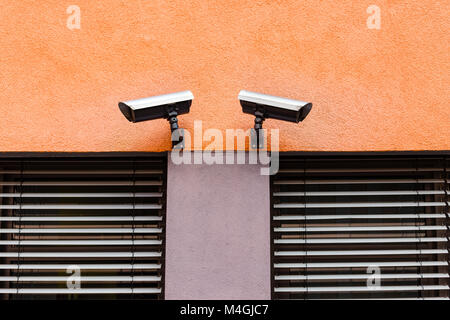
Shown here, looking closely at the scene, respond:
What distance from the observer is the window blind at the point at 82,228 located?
3668 millimetres

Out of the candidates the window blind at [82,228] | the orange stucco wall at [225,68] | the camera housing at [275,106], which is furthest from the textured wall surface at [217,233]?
the camera housing at [275,106]

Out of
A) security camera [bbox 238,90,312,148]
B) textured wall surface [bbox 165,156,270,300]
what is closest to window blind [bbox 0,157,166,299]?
textured wall surface [bbox 165,156,270,300]

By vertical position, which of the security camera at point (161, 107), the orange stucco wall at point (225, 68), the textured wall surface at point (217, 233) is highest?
the orange stucco wall at point (225, 68)

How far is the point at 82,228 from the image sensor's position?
12.3 feet

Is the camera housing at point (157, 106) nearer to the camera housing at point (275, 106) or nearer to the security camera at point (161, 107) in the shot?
the security camera at point (161, 107)

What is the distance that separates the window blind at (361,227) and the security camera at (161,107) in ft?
2.97

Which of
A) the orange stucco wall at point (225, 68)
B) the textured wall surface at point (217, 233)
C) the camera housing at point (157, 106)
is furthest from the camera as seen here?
the orange stucco wall at point (225, 68)

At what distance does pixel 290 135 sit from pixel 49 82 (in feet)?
6.24

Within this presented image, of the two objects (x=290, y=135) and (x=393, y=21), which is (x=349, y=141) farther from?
(x=393, y=21)

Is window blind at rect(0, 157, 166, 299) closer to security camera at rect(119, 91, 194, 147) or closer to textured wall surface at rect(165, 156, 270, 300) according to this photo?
Result: textured wall surface at rect(165, 156, 270, 300)

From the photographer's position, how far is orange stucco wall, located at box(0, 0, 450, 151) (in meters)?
3.60

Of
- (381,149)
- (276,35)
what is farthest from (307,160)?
(276,35)

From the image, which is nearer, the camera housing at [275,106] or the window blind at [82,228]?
the camera housing at [275,106]

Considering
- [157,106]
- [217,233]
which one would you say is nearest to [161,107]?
[157,106]
